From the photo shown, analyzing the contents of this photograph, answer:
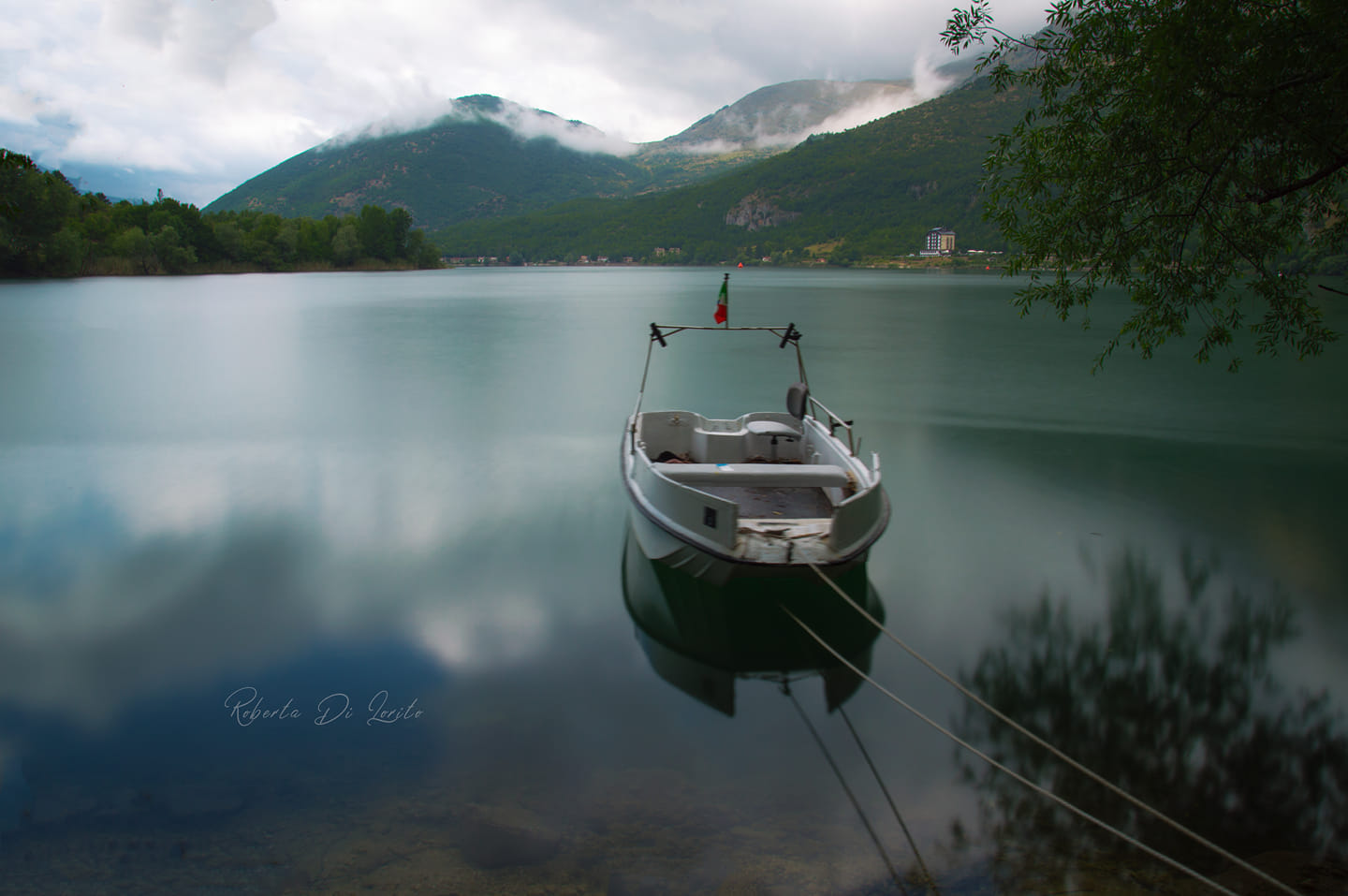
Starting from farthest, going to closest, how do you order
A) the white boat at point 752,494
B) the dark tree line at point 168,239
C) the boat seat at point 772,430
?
the dark tree line at point 168,239, the boat seat at point 772,430, the white boat at point 752,494

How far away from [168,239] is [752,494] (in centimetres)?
8958

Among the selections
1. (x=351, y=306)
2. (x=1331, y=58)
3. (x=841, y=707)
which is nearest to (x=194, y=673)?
(x=841, y=707)

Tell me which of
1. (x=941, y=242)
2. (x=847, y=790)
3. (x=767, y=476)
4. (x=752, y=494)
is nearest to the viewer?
(x=847, y=790)

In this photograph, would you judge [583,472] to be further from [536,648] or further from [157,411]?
[157,411]

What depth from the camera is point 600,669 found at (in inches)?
273

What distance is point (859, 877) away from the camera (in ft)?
14.6

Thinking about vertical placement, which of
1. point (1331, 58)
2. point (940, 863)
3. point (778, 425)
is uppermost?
point (1331, 58)

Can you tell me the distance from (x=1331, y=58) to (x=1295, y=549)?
6145 millimetres

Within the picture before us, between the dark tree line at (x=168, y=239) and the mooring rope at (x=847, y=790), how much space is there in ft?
146

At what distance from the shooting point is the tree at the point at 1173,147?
649 centimetres

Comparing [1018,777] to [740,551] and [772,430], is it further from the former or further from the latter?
[772,430]

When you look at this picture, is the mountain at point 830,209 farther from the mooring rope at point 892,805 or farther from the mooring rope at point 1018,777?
the mooring rope at point 892,805

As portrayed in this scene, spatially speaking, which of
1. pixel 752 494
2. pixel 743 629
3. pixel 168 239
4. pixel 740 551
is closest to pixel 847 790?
pixel 740 551

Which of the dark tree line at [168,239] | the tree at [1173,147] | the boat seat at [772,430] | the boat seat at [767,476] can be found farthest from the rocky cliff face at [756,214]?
the boat seat at [767,476]
